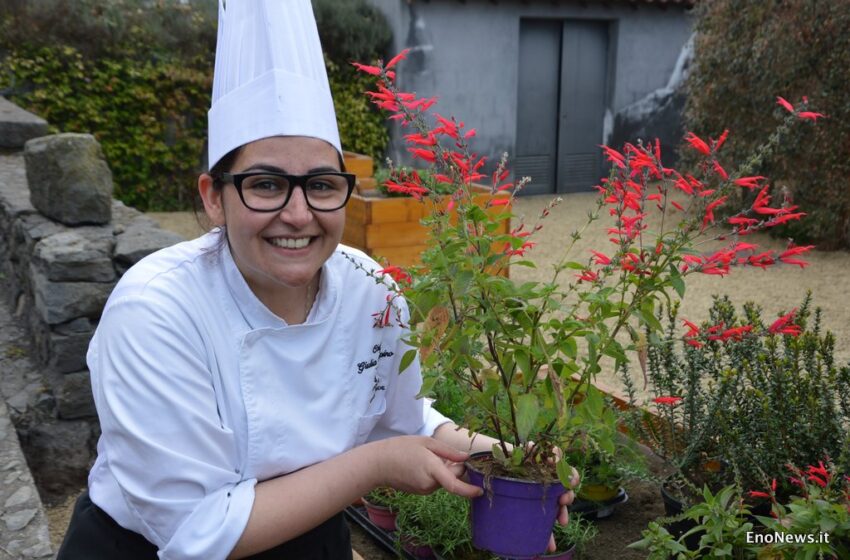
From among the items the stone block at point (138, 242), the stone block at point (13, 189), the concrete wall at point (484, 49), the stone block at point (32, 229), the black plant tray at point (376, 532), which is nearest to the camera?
the black plant tray at point (376, 532)

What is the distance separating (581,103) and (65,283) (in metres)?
9.35

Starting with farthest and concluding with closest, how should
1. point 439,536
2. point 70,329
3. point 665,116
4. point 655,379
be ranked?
point 665,116 < point 70,329 < point 655,379 < point 439,536

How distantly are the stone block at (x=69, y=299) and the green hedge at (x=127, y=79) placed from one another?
589 cm

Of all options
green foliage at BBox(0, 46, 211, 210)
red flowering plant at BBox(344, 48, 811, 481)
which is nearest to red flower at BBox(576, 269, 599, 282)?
red flowering plant at BBox(344, 48, 811, 481)

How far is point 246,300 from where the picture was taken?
157cm

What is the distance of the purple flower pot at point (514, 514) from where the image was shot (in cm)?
151

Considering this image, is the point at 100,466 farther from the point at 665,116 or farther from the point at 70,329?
the point at 665,116

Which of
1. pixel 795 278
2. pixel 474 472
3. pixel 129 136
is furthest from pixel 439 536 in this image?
pixel 129 136

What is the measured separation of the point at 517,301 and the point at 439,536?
1.33 m

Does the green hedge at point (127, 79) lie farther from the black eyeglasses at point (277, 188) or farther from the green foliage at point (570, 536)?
the black eyeglasses at point (277, 188)

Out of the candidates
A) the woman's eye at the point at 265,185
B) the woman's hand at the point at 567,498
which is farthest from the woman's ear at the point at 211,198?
the woman's hand at the point at 567,498

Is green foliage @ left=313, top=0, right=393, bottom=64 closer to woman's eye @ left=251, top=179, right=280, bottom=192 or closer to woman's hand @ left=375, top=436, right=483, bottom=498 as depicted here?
woman's eye @ left=251, top=179, right=280, bottom=192

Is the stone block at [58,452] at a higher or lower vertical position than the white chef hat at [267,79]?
lower

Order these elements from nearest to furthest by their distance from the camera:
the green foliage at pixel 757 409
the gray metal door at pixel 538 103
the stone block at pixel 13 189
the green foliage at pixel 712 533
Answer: the green foliage at pixel 712 533 → the green foliage at pixel 757 409 → the stone block at pixel 13 189 → the gray metal door at pixel 538 103
